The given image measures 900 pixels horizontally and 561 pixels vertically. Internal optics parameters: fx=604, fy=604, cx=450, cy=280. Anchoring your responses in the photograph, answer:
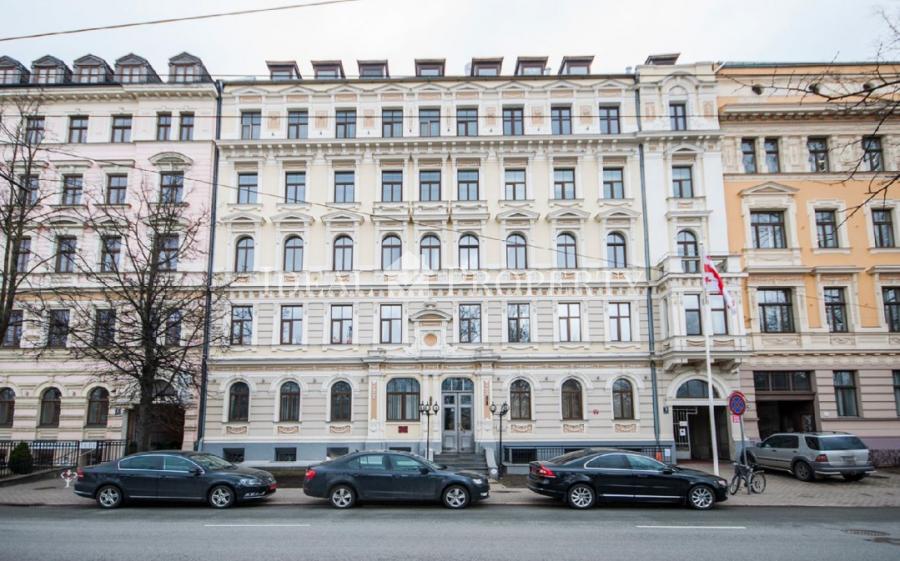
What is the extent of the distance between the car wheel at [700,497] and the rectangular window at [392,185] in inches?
722

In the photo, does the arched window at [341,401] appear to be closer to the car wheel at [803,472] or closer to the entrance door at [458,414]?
the entrance door at [458,414]

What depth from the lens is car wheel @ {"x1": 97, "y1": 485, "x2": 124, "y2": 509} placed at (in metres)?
15.8

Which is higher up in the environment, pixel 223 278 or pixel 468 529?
pixel 223 278

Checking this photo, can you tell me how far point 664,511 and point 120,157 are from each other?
92.7ft

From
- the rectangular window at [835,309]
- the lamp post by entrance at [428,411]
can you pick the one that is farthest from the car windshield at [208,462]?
the rectangular window at [835,309]

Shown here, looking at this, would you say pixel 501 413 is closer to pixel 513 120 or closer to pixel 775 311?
pixel 775 311

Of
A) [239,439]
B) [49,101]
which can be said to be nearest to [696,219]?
[239,439]

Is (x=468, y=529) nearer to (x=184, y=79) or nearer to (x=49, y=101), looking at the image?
(x=184, y=79)

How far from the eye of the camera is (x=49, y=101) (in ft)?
97.2

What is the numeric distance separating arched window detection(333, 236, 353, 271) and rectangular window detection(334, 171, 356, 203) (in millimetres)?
1937

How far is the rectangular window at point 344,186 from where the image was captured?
28.9 metres

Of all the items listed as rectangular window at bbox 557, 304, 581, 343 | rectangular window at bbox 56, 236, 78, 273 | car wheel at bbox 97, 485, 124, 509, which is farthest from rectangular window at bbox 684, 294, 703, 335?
rectangular window at bbox 56, 236, 78, 273

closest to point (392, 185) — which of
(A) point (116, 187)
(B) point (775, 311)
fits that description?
(A) point (116, 187)

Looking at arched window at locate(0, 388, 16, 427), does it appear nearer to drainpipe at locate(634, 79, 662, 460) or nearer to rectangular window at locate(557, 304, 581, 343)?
rectangular window at locate(557, 304, 581, 343)
